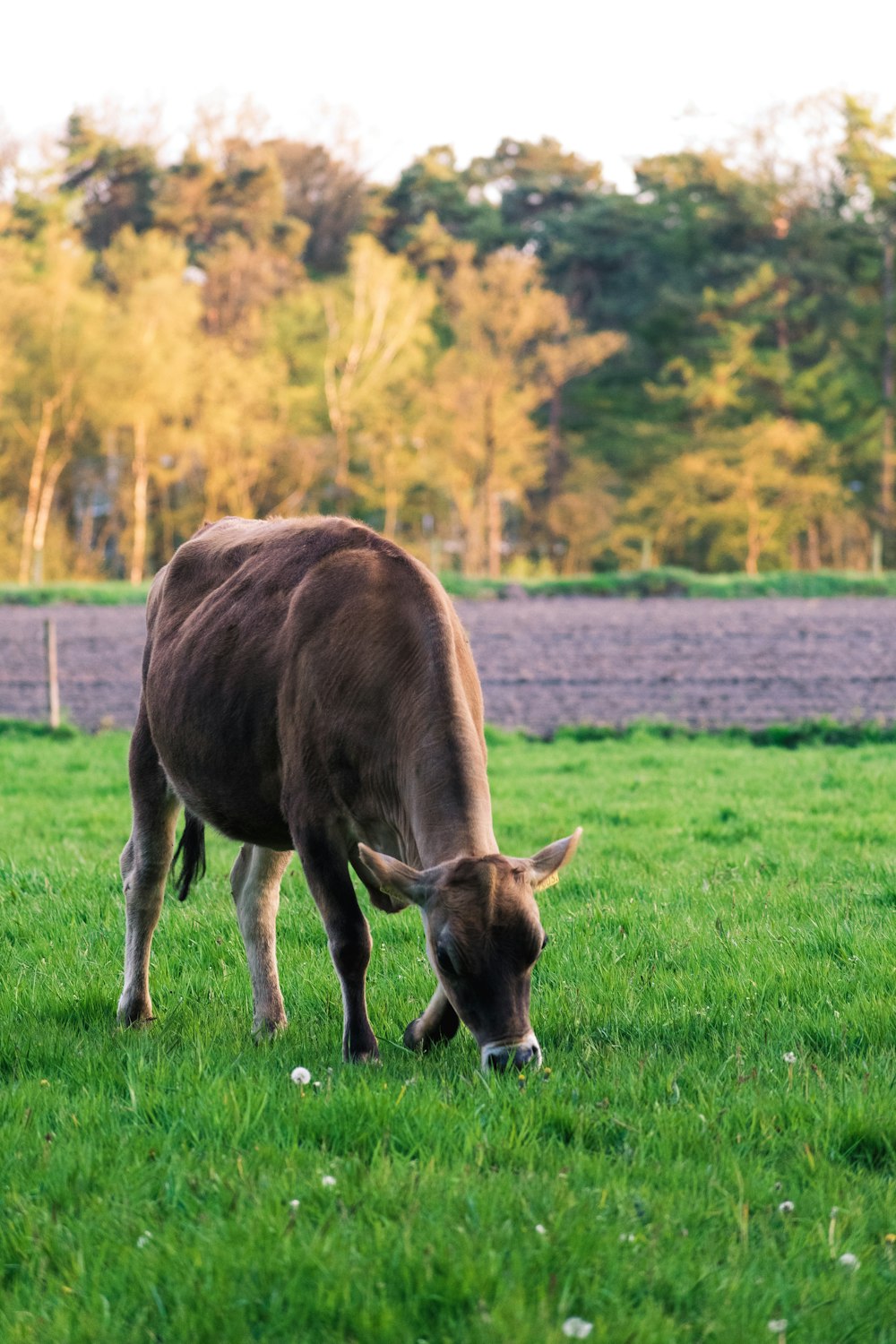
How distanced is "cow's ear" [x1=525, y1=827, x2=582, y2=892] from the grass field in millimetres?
586

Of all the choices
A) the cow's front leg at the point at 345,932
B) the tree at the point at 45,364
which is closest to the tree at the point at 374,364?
the tree at the point at 45,364

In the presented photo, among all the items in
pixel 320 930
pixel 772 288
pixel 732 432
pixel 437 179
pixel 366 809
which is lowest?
pixel 320 930

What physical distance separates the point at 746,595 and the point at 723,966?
30.7m

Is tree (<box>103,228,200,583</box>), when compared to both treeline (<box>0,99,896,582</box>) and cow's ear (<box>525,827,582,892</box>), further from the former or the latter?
cow's ear (<box>525,827,582,892</box>)

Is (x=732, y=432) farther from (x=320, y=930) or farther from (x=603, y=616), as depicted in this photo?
(x=320, y=930)

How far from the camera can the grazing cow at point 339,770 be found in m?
4.09

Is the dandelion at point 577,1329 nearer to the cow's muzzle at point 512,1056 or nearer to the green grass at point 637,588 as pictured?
the cow's muzzle at point 512,1056

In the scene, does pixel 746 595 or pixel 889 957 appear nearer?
pixel 889 957

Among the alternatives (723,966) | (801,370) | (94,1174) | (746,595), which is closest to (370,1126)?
(94,1174)

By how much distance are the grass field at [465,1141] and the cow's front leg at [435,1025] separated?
74mm

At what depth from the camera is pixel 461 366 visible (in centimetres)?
4953

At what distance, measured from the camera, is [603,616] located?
2862 cm

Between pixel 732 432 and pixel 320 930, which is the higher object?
pixel 732 432

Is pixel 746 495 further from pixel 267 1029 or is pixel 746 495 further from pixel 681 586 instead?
pixel 267 1029
